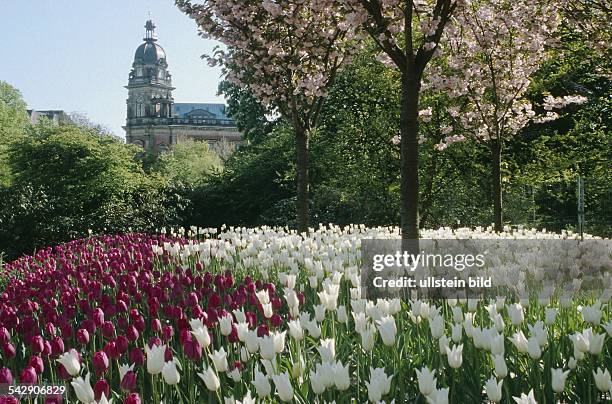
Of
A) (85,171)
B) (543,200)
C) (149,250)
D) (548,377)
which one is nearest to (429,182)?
(543,200)

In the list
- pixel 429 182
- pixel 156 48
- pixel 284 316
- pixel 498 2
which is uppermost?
pixel 156 48

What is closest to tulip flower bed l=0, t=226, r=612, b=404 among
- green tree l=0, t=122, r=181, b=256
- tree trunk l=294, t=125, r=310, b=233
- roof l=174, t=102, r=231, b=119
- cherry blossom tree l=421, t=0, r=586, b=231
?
tree trunk l=294, t=125, r=310, b=233

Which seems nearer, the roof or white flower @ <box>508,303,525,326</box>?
white flower @ <box>508,303,525,326</box>

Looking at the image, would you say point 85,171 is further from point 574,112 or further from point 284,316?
point 284,316

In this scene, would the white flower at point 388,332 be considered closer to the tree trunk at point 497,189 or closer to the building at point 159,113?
the tree trunk at point 497,189

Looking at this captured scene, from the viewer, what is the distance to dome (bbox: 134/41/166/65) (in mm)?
106375

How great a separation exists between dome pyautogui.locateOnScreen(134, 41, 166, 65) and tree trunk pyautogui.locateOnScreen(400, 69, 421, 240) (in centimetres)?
10458

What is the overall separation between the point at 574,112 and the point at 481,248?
17621mm

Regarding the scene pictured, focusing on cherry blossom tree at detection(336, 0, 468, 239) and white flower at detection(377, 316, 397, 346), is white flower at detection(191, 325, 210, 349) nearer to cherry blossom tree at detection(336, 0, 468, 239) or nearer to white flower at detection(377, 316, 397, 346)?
white flower at detection(377, 316, 397, 346)

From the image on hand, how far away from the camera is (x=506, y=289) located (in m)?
5.34

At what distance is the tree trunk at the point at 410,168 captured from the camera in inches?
272

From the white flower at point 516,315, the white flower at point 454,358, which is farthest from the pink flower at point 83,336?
the white flower at point 516,315

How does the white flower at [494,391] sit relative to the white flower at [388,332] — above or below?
below

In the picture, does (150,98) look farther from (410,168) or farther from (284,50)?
(410,168)
